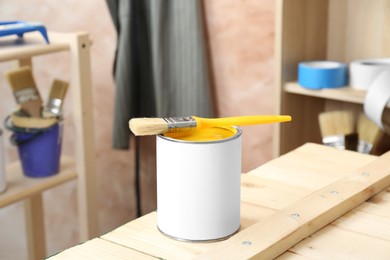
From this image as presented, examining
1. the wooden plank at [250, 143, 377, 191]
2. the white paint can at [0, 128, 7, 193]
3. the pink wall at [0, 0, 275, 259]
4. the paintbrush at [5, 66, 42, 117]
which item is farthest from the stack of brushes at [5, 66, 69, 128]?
the wooden plank at [250, 143, 377, 191]

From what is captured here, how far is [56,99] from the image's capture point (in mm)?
1854

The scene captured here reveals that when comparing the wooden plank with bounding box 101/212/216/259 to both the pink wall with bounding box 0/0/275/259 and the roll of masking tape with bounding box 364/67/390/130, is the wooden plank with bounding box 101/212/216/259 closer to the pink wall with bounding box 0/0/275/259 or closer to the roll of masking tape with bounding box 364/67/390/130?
the roll of masking tape with bounding box 364/67/390/130

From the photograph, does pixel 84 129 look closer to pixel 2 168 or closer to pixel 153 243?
pixel 2 168

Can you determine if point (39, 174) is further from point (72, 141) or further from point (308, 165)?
point (308, 165)

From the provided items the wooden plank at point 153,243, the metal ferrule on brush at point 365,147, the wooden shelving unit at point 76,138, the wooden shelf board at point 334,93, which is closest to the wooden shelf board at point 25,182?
the wooden shelving unit at point 76,138

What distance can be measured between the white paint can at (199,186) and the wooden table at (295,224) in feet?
0.07

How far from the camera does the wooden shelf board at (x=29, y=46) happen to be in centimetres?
167

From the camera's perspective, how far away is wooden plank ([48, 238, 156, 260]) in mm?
808

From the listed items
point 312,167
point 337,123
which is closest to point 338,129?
point 337,123

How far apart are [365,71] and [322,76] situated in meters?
0.10

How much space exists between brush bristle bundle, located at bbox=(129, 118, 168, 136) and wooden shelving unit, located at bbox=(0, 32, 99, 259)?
92 cm

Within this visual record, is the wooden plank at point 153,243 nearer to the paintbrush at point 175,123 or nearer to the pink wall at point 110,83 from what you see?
the paintbrush at point 175,123

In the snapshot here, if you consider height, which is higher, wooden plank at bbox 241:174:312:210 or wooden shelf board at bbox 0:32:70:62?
wooden shelf board at bbox 0:32:70:62

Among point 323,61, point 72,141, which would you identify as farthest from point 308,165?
point 72,141
